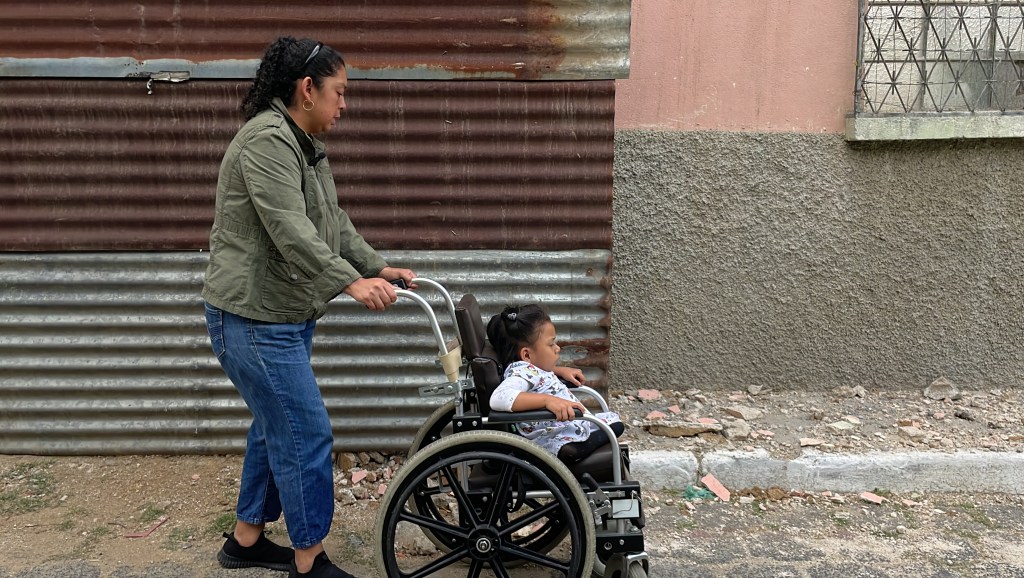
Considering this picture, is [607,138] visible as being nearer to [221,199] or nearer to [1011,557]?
[221,199]

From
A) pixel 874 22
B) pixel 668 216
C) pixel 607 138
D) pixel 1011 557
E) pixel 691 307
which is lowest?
pixel 1011 557

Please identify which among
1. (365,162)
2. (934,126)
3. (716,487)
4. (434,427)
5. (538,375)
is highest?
(934,126)

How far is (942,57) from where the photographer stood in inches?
195

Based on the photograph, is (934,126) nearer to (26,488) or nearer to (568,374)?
(568,374)

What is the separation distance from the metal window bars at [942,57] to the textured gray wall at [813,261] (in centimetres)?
27

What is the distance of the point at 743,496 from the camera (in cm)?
413

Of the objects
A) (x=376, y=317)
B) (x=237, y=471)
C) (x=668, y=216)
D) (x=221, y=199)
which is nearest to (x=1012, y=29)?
(x=668, y=216)

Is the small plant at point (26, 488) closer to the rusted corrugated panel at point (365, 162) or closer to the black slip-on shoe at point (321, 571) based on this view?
the rusted corrugated panel at point (365, 162)

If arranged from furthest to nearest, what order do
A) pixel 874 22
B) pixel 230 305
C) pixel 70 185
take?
pixel 874 22, pixel 70 185, pixel 230 305

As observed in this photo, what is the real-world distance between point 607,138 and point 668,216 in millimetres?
900

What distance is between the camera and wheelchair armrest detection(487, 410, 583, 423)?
2.88m

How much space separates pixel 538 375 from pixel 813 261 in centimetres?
252

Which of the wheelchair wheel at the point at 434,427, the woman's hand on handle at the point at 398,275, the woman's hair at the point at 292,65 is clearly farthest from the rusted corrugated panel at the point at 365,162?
the woman's hair at the point at 292,65

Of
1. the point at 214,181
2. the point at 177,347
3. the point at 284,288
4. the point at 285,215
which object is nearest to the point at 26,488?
the point at 177,347
